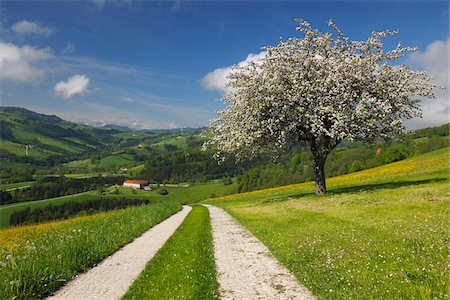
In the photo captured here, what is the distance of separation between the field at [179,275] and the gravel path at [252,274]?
46 cm

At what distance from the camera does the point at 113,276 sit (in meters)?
13.4

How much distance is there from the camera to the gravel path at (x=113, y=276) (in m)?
11.4

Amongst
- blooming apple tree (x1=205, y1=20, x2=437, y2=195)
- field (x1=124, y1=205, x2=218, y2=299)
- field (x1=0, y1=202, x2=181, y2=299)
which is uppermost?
blooming apple tree (x1=205, y1=20, x2=437, y2=195)

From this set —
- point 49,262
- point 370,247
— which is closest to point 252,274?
point 370,247

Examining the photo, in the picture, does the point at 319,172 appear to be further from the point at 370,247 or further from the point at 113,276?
the point at 113,276

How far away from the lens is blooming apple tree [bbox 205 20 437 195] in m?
32.4

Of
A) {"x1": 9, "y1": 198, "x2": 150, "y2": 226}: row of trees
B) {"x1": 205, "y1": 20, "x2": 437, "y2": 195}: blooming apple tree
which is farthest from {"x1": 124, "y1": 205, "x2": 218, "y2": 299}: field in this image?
{"x1": 9, "y1": 198, "x2": 150, "y2": 226}: row of trees

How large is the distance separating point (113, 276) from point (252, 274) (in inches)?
218

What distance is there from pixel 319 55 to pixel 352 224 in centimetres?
2236

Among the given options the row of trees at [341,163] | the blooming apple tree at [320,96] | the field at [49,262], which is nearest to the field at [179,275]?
the field at [49,262]

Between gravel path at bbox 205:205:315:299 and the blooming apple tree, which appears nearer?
gravel path at bbox 205:205:315:299

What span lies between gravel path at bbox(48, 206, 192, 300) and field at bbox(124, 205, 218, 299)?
19.2 inches

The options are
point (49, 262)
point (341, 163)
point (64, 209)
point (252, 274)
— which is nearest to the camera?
point (252, 274)

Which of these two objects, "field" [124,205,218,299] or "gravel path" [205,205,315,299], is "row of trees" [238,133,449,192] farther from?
"field" [124,205,218,299]
